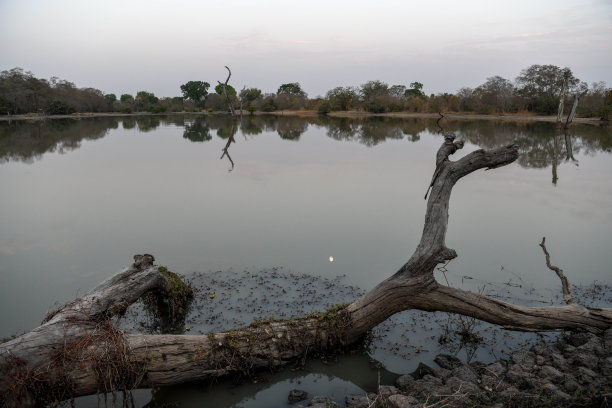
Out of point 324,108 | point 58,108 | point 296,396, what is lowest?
point 296,396

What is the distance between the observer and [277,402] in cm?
359

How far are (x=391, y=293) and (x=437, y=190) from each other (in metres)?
1.27

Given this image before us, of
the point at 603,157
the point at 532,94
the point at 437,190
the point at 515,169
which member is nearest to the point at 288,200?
the point at 437,190

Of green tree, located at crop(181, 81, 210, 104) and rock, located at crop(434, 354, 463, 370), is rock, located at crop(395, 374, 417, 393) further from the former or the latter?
green tree, located at crop(181, 81, 210, 104)

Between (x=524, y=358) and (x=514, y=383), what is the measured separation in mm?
602

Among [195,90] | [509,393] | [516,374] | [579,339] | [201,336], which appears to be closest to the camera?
[509,393]

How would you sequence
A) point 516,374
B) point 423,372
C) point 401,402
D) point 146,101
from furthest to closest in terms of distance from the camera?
point 146,101 → point 423,372 → point 516,374 → point 401,402

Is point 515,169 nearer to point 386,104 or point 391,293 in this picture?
point 391,293

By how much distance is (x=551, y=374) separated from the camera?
3.57 meters

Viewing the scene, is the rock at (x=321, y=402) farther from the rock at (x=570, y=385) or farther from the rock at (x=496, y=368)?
the rock at (x=570, y=385)

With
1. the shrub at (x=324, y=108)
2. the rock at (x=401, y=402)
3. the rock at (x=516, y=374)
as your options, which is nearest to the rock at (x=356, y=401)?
the rock at (x=401, y=402)

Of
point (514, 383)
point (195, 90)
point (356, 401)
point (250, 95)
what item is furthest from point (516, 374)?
→ point (195, 90)

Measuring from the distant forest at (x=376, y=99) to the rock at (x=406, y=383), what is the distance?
117ft

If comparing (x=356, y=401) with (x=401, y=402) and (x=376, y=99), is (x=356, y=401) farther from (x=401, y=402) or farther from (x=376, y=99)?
(x=376, y=99)
